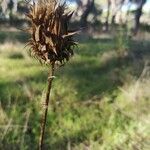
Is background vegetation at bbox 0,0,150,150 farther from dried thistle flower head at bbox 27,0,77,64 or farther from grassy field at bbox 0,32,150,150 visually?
dried thistle flower head at bbox 27,0,77,64

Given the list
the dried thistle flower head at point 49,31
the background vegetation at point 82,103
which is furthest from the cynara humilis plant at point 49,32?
the background vegetation at point 82,103

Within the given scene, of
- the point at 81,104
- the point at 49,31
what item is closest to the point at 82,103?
the point at 81,104

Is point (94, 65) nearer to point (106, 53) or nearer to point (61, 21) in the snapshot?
point (106, 53)

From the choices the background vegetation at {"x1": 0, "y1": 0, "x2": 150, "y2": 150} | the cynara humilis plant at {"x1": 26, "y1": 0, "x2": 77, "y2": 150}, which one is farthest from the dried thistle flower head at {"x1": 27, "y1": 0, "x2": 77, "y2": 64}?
the background vegetation at {"x1": 0, "y1": 0, "x2": 150, "y2": 150}

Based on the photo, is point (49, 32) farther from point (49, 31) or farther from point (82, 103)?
point (82, 103)

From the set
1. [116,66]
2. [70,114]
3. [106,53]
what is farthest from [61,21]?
[106,53]

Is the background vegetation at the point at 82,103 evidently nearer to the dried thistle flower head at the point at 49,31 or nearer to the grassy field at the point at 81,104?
the grassy field at the point at 81,104
